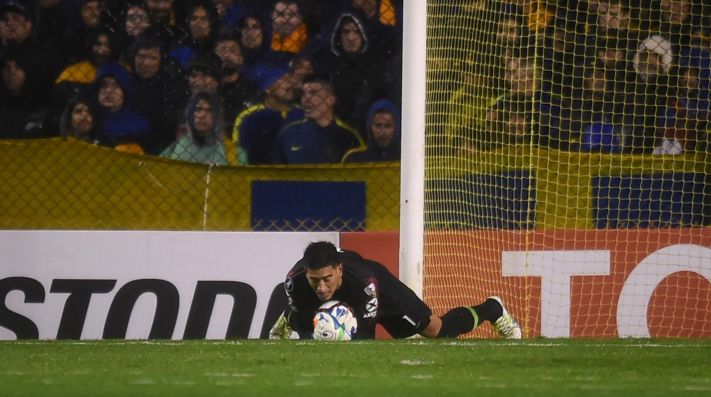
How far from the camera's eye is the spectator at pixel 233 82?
35.3 feet

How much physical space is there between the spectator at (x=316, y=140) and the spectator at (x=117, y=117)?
1.11m

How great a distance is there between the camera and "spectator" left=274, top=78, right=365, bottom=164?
34.9 ft

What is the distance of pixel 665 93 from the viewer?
1036cm

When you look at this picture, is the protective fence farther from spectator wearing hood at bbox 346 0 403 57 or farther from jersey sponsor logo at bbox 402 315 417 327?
jersey sponsor logo at bbox 402 315 417 327

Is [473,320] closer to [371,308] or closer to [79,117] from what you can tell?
[371,308]

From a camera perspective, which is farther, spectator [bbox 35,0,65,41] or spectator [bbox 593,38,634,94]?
spectator [bbox 35,0,65,41]

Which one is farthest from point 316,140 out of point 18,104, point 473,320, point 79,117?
point 18,104

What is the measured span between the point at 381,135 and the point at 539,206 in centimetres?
161

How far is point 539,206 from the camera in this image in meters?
9.70

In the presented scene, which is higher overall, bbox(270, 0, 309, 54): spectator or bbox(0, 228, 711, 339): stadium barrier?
bbox(270, 0, 309, 54): spectator

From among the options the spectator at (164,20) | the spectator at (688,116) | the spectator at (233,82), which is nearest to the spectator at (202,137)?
the spectator at (233,82)

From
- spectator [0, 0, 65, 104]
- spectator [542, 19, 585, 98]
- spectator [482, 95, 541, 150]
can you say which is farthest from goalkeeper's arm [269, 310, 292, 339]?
spectator [0, 0, 65, 104]

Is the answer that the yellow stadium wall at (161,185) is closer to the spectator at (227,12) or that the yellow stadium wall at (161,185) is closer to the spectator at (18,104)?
the spectator at (18,104)

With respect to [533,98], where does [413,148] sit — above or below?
below
